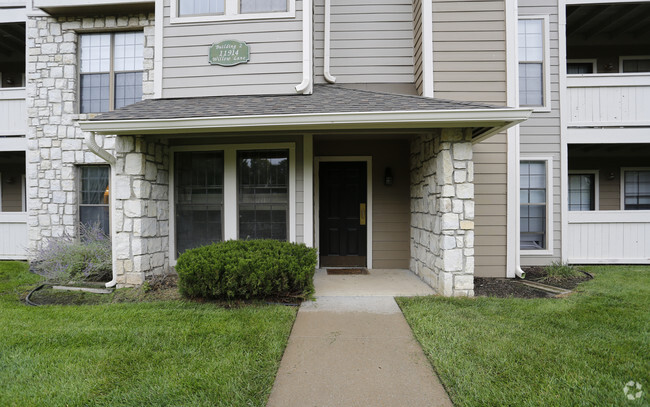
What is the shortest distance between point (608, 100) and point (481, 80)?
2927mm

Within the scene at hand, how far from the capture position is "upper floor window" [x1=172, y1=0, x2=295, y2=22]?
514 cm

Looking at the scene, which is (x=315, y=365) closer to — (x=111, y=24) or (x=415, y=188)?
(x=415, y=188)

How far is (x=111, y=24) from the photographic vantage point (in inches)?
243

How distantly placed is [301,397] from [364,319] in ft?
4.93

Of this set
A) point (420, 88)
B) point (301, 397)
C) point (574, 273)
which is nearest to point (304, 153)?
point (420, 88)

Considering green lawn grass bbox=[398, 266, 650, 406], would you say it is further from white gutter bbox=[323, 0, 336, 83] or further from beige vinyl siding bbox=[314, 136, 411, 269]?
white gutter bbox=[323, 0, 336, 83]

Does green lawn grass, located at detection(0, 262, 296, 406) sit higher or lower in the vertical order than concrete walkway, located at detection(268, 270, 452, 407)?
higher

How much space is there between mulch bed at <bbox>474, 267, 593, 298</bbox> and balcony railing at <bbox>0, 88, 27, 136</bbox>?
8.95 m

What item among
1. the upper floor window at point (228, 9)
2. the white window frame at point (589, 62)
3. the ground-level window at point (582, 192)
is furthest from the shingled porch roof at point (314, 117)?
the white window frame at point (589, 62)

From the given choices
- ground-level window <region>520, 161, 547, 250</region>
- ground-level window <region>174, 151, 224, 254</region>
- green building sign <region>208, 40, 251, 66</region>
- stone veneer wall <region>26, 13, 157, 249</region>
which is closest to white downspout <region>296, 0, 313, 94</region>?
green building sign <region>208, 40, 251, 66</region>

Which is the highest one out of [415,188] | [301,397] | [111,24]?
[111,24]

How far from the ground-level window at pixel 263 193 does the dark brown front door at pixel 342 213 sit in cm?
114

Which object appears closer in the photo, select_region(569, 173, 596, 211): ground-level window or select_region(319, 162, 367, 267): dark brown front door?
select_region(319, 162, 367, 267): dark brown front door

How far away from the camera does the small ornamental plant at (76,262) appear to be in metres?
4.93
